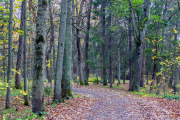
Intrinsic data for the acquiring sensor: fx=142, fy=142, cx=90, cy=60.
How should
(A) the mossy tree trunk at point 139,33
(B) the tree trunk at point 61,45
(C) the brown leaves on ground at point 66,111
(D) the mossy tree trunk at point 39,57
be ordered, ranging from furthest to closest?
(A) the mossy tree trunk at point 139,33 → (B) the tree trunk at point 61,45 → (C) the brown leaves on ground at point 66,111 → (D) the mossy tree trunk at point 39,57

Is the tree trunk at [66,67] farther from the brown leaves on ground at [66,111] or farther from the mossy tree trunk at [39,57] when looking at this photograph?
the mossy tree trunk at [39,57]

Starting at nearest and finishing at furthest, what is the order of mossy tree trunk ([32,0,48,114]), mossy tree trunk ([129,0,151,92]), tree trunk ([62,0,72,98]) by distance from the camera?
mossy tree trunk ([32,0,48,114])
tree trunk ([62,0,72,98])
mossy tree trunk ([129,0,151,92])

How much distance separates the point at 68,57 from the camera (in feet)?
30.3

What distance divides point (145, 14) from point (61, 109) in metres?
11.2

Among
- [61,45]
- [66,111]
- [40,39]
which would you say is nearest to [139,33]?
[61,45]

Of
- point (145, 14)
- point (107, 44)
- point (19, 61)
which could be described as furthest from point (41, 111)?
point (107, 44)

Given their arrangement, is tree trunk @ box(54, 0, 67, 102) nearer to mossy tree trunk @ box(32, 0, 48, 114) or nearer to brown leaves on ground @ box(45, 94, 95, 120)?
brown leaves on ground @ box(45, 94, 95, 120)

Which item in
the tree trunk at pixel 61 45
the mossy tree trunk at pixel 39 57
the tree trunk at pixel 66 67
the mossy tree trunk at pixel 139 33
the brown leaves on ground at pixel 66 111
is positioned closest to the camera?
the mossy tree trunk at pixel 39 57

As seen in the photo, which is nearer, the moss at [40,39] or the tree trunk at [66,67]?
the moss at [40,39]

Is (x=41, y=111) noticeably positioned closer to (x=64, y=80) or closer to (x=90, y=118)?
(x=90, y=118)

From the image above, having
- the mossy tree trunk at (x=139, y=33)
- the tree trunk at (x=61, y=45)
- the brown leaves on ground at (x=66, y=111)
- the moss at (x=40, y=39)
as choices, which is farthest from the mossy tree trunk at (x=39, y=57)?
the mossy tree trunk at (x=139, y=33)

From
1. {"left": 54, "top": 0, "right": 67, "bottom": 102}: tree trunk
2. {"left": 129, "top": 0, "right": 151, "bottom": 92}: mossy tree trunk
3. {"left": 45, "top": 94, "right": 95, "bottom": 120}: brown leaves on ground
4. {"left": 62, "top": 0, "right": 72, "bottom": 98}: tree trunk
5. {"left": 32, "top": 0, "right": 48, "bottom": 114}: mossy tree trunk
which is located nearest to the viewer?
{"left": 32, "top": 0, "right": 48, "bottom": 114}: mossy tree trunk

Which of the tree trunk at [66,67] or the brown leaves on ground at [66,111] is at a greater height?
the tree trunk at [66,67]

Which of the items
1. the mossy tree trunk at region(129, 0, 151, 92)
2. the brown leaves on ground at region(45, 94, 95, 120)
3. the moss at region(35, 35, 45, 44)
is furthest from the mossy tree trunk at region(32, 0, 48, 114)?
the mossy tree trunk at region(129, 0, 151, 92)
